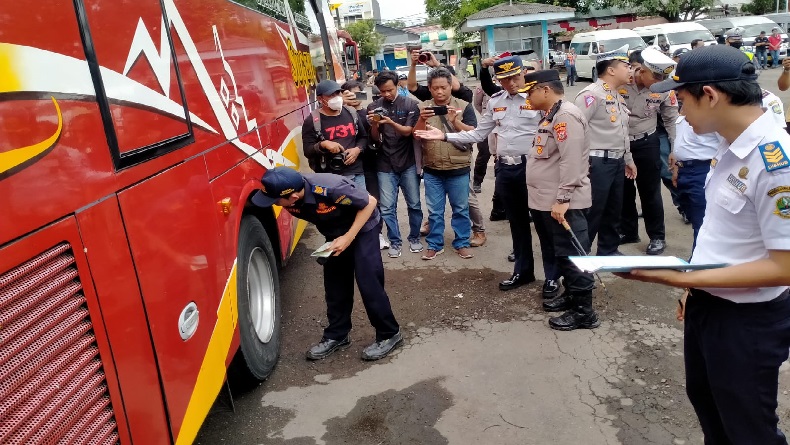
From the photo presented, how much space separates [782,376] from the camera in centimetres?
344

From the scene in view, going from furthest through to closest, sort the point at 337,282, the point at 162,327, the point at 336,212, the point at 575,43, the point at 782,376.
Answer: the point at 575,43, the point at 337,282, the point at 336,212, the point at 782,376, the point at 162,327

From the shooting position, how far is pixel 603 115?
4770 millimetres

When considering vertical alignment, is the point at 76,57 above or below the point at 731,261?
above

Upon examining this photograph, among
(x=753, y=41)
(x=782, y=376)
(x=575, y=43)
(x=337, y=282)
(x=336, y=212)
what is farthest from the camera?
(x=575, y=43)

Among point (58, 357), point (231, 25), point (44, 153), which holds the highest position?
point (231, 25)

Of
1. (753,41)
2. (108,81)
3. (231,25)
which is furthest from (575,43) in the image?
(108,81)

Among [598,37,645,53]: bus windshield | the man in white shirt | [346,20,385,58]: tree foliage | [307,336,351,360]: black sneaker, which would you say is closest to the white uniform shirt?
the man in white shirt

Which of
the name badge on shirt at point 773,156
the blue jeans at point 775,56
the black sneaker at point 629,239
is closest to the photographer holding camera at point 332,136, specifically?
the black sneaker at point 629,239

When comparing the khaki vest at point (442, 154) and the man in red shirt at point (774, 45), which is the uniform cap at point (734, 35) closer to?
the man in red shirt at point (774, 45)

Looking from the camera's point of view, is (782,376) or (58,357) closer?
(58,357)

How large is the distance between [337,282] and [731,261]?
2.58 meters

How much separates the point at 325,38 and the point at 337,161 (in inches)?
164

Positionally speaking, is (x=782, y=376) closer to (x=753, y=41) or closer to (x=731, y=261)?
(x=731, y=261)

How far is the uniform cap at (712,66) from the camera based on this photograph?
1897mm
